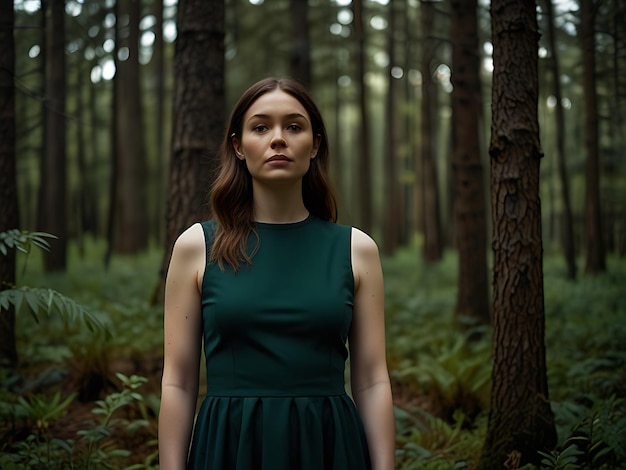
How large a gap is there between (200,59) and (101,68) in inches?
378

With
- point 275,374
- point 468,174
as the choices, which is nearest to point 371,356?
point 275,374

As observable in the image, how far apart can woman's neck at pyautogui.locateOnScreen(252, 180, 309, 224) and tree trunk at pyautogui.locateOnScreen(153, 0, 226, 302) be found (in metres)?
3.60

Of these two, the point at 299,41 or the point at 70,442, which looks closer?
the point at 70,442

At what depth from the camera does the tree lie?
174 inches

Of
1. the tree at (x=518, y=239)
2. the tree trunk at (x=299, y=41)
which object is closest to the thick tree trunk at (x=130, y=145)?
the tree trunk at (x=299, y=41)

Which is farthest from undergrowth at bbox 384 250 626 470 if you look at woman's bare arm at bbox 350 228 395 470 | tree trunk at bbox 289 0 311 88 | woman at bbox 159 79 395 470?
tree trunk at bbox 289 0 311 88

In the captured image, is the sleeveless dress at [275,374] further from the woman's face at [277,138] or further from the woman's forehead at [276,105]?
the woman's forehead at [276,105]

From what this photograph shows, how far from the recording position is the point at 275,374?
2379mm

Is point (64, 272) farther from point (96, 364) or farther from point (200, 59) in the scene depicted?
point (200, 59)

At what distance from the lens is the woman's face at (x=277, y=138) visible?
2.52 m

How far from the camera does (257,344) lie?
2377 mm

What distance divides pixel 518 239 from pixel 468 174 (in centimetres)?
486

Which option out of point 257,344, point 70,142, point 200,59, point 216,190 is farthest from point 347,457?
point 70,142

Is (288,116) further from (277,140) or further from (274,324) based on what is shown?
(274,324)
